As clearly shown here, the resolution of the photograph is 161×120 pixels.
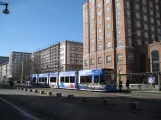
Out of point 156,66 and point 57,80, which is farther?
point 156,66

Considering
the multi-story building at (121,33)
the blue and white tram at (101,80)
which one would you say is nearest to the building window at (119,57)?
the multi-story building at (121,33)

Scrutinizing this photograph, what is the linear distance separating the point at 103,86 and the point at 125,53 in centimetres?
3657

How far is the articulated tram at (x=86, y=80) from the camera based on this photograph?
105 feet

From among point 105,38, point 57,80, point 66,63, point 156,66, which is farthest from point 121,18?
point 66,63

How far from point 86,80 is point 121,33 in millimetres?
37124

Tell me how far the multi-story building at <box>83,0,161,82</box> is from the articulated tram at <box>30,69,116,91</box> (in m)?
26.3

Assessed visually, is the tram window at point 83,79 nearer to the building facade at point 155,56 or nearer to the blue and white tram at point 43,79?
the blue and white tram at point 43,79

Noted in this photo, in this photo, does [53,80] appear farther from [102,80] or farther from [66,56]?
[66,56]

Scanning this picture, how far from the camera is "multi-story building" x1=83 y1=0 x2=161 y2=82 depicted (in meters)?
67.9

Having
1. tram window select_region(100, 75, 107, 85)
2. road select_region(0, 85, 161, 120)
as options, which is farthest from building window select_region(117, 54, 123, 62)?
road select_region(0, 85, 161, 120)

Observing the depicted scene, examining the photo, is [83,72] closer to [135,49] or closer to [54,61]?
[135,49]

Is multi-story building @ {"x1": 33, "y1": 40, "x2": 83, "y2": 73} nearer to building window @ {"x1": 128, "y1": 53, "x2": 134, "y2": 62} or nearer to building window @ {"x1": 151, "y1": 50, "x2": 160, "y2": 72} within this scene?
building window @ {"x1": 128, "y1": 53, "x2": 134, "y2": 62}

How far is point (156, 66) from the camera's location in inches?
2496

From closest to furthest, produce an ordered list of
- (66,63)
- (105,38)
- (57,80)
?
(57,80) < (105,38) < (66,63)
